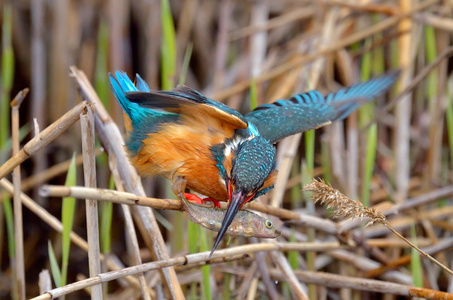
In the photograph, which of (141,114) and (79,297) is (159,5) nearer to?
(141,114)

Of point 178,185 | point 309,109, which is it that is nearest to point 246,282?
point 178,185

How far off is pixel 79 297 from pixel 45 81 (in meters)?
1.15

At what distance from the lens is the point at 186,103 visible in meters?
1.75

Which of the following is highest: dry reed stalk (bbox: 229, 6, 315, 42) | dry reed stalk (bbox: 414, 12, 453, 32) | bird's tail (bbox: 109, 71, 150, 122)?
dry reed stalk (bbox: 229, 6, 315, 42)

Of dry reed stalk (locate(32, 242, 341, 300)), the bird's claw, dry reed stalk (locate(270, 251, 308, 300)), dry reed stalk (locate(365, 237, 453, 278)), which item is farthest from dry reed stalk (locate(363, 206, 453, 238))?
the bird's claw

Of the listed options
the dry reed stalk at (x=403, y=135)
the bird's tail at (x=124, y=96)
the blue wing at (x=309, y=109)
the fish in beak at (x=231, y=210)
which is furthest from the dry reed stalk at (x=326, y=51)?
the fish in beak at (x=231, y=210)

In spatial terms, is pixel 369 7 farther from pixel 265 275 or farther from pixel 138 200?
pixel 138 200

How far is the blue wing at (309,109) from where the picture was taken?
2309mm

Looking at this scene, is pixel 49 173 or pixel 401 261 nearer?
pixel 401 261

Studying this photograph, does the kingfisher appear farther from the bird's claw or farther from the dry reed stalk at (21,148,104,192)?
the dry reed stalk at (21,148,104,192)

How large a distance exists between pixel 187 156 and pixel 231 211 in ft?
1.26

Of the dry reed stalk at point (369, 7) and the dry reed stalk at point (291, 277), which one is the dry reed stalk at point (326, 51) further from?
the dry reed stalk at point (291, 277)

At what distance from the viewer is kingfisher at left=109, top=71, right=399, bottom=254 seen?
167 cm

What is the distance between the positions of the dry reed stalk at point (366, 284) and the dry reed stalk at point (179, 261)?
0.11 meters
